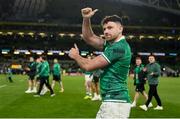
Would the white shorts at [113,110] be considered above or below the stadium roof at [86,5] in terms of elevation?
below

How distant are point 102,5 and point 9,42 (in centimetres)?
2024

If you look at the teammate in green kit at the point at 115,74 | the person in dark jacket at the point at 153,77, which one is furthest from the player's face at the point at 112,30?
the person in dark jacket at the point at 153,77

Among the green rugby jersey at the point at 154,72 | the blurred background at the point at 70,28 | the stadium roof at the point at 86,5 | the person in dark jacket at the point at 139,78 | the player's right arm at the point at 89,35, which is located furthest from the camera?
the blurred background at the point at 70,28

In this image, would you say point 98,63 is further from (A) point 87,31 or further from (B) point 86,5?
(B) point 86,5

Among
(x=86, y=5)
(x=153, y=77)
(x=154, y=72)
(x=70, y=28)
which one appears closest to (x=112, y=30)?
(x=154, y=72)

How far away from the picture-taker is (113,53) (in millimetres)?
5766

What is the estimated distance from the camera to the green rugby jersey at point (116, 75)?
5.84 m

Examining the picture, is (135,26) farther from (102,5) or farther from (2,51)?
(2,51)

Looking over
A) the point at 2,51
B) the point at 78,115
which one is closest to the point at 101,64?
the point at 78,115

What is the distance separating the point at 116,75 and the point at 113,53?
0.31 m

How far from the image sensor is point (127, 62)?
594cm

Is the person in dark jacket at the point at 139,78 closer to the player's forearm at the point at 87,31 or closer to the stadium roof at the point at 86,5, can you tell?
the player's forearm at the point at 87,31

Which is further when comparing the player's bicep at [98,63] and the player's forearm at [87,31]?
the player's forearm at [87,31]

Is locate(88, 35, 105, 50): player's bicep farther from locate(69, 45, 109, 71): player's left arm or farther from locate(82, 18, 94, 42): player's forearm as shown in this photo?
locate(69, 45, 109, 71): player's left arm
